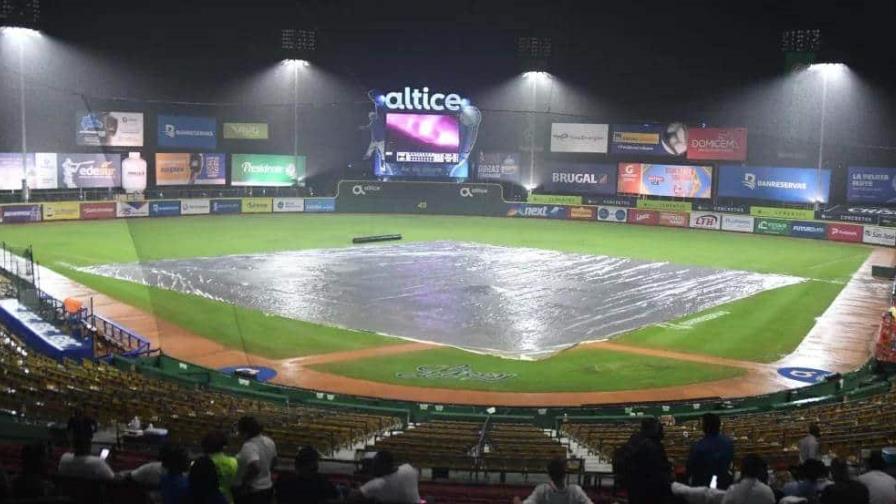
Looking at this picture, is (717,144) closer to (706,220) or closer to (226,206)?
(706,220)

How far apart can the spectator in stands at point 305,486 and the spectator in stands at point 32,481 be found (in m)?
1.70

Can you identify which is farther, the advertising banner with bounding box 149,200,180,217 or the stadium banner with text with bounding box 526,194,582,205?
the stadium banner with text with bounding box 526,194,582,205

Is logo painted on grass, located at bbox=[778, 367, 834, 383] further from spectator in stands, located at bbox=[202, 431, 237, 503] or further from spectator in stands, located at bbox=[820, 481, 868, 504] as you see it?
spectator in stands, located at bbox=[202, 431, 237, 503]

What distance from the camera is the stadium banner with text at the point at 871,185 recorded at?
57.2 meters

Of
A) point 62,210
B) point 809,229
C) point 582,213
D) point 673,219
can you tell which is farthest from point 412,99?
point 809,229

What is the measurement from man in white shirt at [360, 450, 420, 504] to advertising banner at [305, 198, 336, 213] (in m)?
59.8

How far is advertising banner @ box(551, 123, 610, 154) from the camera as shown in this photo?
225 feet

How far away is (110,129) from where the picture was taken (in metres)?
61.3

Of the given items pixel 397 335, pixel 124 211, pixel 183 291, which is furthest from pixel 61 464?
pixel 124 211

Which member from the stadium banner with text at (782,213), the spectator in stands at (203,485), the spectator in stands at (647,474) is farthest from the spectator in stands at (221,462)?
the stadium banner with text at (782,213)

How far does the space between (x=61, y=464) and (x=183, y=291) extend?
26368mm

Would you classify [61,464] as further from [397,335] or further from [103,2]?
[103,2]

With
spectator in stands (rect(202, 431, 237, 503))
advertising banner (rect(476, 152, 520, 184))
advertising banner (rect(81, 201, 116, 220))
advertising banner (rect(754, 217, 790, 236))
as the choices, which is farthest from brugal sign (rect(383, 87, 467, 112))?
spectator in stands (rect(202, 431, 237, 503))

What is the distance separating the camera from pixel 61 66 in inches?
2328
